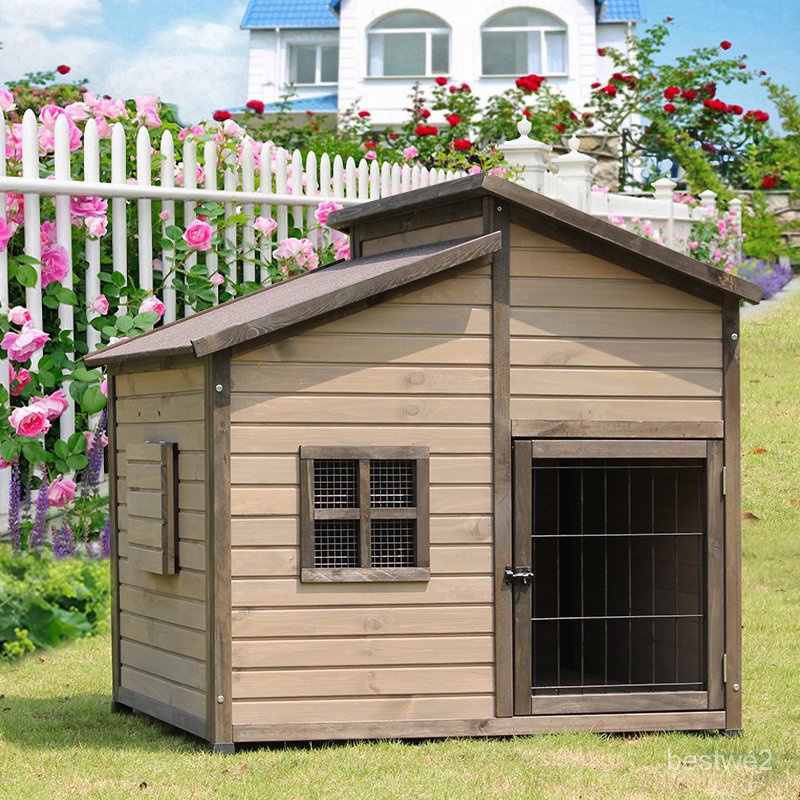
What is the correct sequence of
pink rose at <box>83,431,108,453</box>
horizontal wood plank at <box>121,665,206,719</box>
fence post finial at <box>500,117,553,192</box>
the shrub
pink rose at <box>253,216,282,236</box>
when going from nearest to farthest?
horizontal wood plank at <box>121,665,206,719</box>
the shrub
pink rose at <box>83,431,108,453</box>
pink rose at <box>253,216,282,236</box>
fence post finial at <box>500,117,553,192</box>

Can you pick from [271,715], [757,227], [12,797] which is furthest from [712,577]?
[757,227]

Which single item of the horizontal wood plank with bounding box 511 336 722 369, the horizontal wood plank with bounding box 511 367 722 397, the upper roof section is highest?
the upper roof section

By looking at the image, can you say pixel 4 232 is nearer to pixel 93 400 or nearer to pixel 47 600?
pixel 93 400

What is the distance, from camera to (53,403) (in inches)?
277

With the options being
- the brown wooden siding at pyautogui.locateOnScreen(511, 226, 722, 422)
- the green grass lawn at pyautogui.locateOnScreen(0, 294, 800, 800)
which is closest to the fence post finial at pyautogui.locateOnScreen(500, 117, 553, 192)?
the green grass lawn at pyautogui.locateOnScreen(0, 294, 800, 800)

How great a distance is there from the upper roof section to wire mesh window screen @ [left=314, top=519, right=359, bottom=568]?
2908 centimetres

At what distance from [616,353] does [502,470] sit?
24.8 inches

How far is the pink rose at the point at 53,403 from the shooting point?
23.0 ft

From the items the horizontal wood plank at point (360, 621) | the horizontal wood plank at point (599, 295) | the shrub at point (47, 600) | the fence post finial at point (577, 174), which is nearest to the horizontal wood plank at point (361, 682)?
the horizontal wood plank at point (360, 621)

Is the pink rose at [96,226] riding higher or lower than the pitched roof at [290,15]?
lower

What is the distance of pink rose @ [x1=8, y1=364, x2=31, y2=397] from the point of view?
278 inches

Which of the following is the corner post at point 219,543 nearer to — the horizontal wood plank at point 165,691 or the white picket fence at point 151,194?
the horizontal wood plank at point 165,691

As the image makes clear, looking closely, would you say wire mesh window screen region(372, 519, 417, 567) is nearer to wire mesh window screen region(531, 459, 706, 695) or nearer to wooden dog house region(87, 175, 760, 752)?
wooden dog house region(87, 175, 760, 752)

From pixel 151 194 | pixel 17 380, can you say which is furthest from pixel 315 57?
pixel 17 380
